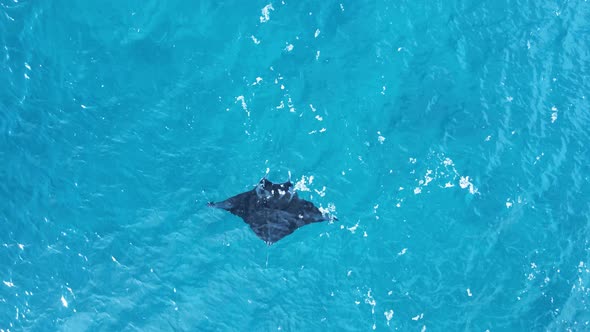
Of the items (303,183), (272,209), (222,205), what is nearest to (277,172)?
(303,183)

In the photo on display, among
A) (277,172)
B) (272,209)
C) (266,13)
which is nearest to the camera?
(277,172)

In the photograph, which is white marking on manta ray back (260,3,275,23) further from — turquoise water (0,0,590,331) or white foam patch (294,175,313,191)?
white foam patch (294,175,313,191)

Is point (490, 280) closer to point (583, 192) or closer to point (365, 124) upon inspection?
point (583, 192)

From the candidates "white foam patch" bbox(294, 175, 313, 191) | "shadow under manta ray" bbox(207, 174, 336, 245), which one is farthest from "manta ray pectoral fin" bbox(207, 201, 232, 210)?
"white foam patch" bbox(294, 175, 313, 191)

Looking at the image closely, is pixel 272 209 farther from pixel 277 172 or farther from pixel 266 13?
pixel 266 13

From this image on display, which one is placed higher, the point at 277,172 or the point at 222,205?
the point at 277,172
